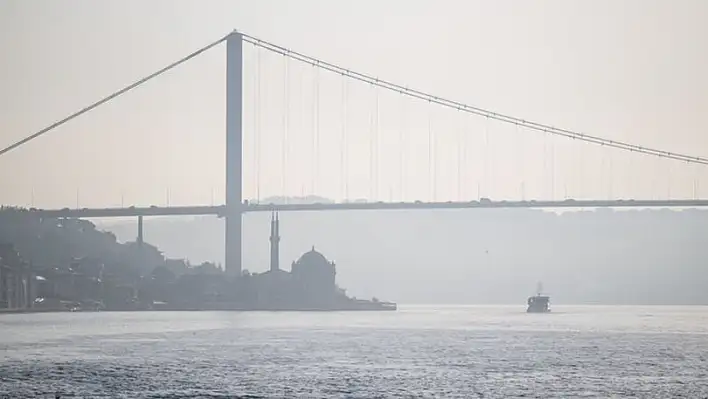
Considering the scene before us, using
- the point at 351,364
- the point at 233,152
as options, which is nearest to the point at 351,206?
the point at 233,152

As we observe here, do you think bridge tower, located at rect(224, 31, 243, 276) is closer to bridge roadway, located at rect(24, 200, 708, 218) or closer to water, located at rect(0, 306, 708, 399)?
bridge roadway, located at rect(24, 200, 708, 218)

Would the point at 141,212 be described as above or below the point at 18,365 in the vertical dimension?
above

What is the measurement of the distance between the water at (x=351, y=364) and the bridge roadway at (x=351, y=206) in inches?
351

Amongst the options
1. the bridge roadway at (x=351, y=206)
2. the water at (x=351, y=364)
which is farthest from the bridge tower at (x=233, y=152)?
the water at (x=351, y=364)

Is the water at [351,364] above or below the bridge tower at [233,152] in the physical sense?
below

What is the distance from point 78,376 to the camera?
4447 centimetres

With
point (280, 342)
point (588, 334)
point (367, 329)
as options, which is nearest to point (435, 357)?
point (280, 342)

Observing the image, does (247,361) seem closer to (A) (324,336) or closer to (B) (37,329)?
(A) (324,336)

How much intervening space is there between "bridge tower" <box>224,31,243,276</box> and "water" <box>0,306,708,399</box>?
51.5 feet

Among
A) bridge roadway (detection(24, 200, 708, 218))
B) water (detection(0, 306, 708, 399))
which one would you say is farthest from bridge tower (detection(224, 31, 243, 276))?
water (detection(0, 306, 708, 399))

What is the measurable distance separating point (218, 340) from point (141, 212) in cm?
3568

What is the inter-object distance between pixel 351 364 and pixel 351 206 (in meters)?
42.5

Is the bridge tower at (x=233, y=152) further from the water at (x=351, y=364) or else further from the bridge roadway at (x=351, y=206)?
the water at (x=351, y=364)

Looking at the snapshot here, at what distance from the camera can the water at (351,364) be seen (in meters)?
40.2
